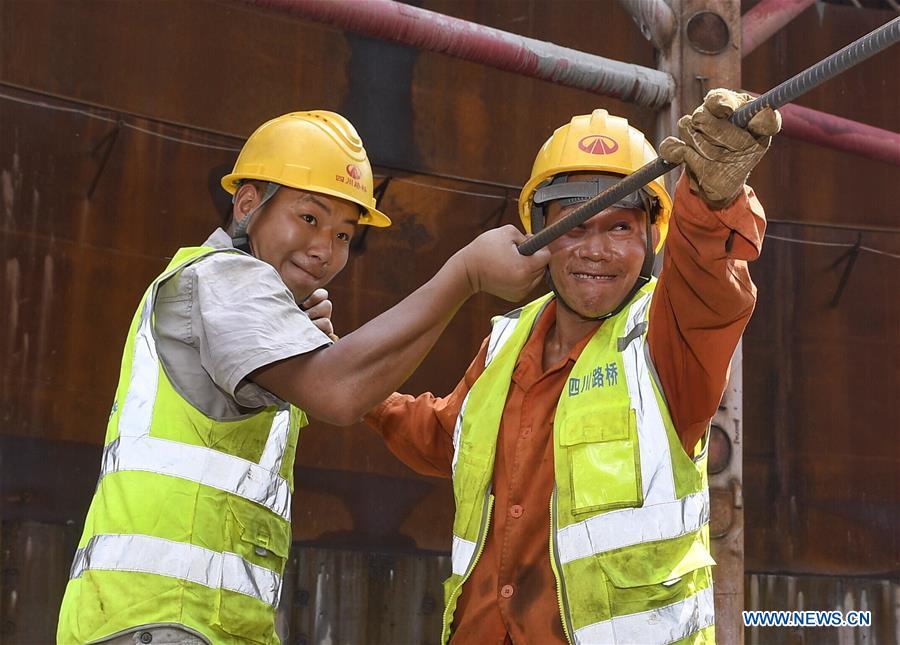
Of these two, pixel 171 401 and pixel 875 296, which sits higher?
pixel 875 296

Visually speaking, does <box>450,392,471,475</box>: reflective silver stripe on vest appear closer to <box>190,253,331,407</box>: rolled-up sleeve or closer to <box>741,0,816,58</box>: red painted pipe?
<box>190,253,331,407</box>: rolled-up sleeve

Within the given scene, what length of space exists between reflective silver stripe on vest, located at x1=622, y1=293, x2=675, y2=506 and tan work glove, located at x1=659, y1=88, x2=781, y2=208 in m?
0.70

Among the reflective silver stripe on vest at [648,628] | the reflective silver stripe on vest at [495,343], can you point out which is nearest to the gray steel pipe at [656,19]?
the reflective silver stripe on vest at [495,343]

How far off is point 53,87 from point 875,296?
7.57 meters

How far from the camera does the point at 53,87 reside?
27.7 ft

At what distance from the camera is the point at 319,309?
3.97m

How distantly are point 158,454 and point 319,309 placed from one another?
999 mm

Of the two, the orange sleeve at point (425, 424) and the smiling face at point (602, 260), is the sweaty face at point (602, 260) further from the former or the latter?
the orange sleeve at point (425, 424)

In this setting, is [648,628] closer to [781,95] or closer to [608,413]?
[608,413]

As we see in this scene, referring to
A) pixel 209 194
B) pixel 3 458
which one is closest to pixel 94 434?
pixel 3 458

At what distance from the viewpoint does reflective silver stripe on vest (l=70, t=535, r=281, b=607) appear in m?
3.05

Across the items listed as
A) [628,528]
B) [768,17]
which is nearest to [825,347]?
[768,17]

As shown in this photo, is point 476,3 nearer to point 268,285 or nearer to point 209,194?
point 209,194

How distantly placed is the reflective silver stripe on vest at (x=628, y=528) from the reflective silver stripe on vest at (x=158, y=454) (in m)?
0.86
